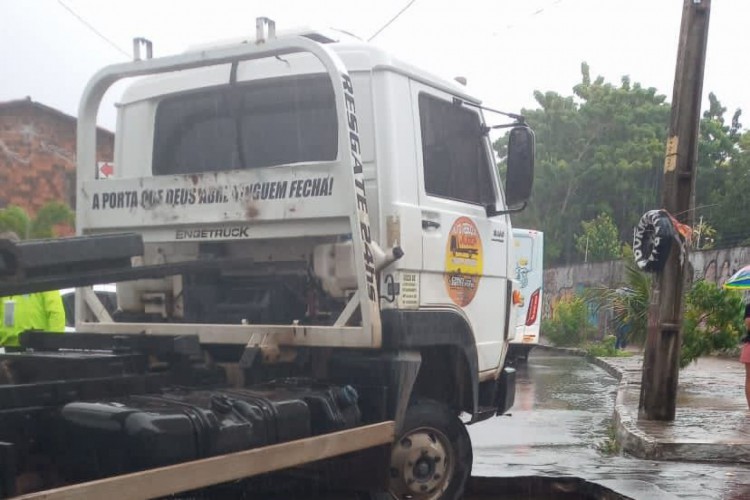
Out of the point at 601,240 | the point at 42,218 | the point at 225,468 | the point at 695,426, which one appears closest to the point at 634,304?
the point at 695,426

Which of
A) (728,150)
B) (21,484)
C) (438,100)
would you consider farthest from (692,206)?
(728,150)

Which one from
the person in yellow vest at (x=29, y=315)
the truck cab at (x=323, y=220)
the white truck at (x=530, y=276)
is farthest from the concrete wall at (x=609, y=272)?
the person in yellow vest at (x=29, y=315)

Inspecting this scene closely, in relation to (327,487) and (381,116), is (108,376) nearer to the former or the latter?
(327,487)

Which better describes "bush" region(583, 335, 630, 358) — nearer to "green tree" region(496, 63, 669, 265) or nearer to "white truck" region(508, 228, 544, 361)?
"white truck" region(508, 228, 544, 361)

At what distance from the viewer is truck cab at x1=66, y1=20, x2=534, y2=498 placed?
455 centimetres

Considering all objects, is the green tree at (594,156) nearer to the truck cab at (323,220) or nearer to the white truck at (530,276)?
the white truck at (530,276)

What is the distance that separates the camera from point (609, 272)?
28.5 meters

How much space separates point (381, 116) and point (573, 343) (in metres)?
21.3

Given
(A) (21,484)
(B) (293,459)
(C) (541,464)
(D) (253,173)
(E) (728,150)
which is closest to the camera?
(A) (21,484)

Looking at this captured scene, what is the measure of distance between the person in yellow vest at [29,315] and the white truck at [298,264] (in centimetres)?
51

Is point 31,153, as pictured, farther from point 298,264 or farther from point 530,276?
point 298,264

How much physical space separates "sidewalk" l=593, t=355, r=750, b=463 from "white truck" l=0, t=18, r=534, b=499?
256cm

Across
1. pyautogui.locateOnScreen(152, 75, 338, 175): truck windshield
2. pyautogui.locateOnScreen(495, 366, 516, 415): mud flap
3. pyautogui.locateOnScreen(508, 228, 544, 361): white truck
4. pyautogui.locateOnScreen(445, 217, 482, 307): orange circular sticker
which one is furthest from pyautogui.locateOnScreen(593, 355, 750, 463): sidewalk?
pyautogui.locateOnScreen(152, 75, 338, 175): truck windshield

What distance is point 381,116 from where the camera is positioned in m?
4.83
